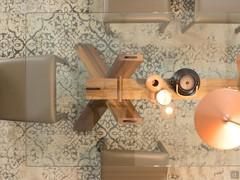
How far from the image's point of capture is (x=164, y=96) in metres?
1.88

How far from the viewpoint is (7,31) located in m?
2.71

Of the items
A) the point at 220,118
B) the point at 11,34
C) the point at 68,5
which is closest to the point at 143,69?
the point at 220,118

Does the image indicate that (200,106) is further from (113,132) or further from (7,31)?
(7,31)

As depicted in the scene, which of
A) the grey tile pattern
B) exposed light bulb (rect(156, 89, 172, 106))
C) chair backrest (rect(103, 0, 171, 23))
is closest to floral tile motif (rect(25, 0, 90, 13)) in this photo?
chair backrest (rect(103, 0, 171, 23))

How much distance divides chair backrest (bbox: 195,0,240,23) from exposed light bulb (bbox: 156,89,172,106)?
0.57 metres

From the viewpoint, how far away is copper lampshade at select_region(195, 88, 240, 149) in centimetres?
169

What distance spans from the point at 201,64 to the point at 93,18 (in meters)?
0.67

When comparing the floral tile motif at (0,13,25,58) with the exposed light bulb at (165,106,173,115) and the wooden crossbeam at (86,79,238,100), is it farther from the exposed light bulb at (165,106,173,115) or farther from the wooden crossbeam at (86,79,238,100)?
the exposed light bulb at (165,106,173,115)

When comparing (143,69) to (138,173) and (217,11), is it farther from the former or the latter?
(217,11)

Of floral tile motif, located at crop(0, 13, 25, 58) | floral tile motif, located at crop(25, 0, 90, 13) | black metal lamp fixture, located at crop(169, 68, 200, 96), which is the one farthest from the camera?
floral tile motif, located at crop(0, 13, 25, 58)

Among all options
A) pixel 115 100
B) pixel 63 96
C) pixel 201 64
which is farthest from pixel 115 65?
pixel 201 64

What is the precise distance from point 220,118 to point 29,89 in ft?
3.62

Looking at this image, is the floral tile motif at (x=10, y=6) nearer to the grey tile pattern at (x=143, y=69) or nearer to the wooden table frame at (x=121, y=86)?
the grey tile pattern at (x=143, y=69)

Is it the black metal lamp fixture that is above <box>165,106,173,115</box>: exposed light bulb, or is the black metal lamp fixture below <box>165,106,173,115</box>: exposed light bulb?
above
